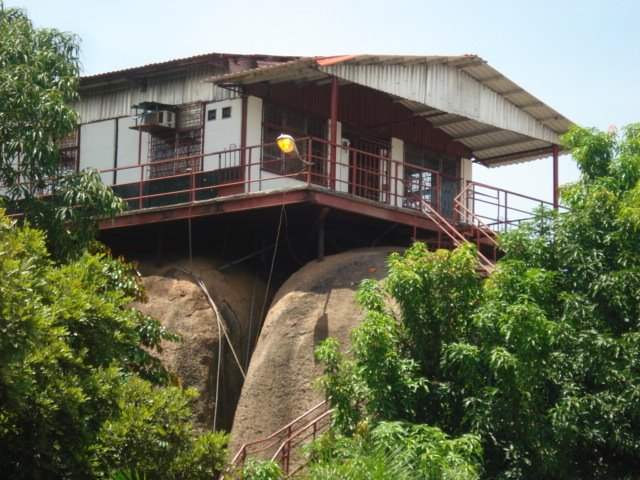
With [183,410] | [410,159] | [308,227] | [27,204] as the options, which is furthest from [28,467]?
[410,159]

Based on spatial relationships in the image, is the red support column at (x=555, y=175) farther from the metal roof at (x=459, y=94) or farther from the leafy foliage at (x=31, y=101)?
the leafy foliage at (x=31, y=101)

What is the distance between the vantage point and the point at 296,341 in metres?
25.0

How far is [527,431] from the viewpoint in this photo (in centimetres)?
1944

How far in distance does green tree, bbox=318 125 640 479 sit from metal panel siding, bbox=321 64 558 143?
7596 mm

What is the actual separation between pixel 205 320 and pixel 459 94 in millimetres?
8148

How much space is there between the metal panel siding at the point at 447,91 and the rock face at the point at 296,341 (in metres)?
4.17

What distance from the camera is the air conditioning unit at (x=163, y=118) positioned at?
30.6 meters

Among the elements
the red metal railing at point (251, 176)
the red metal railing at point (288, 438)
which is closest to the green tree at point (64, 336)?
the red metal railing at point (288, 438)

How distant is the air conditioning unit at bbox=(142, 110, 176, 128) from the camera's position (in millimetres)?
30609

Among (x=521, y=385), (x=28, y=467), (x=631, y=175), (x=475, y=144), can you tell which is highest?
(x=475, y=144)

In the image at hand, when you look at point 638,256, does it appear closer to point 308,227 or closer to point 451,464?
point 451,464

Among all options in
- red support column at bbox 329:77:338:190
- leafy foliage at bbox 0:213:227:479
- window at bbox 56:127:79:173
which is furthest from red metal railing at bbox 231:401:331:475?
window at bbox 56:127:79:173

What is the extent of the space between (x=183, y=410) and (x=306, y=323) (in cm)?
581

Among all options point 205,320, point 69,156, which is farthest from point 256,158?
point 69,156
